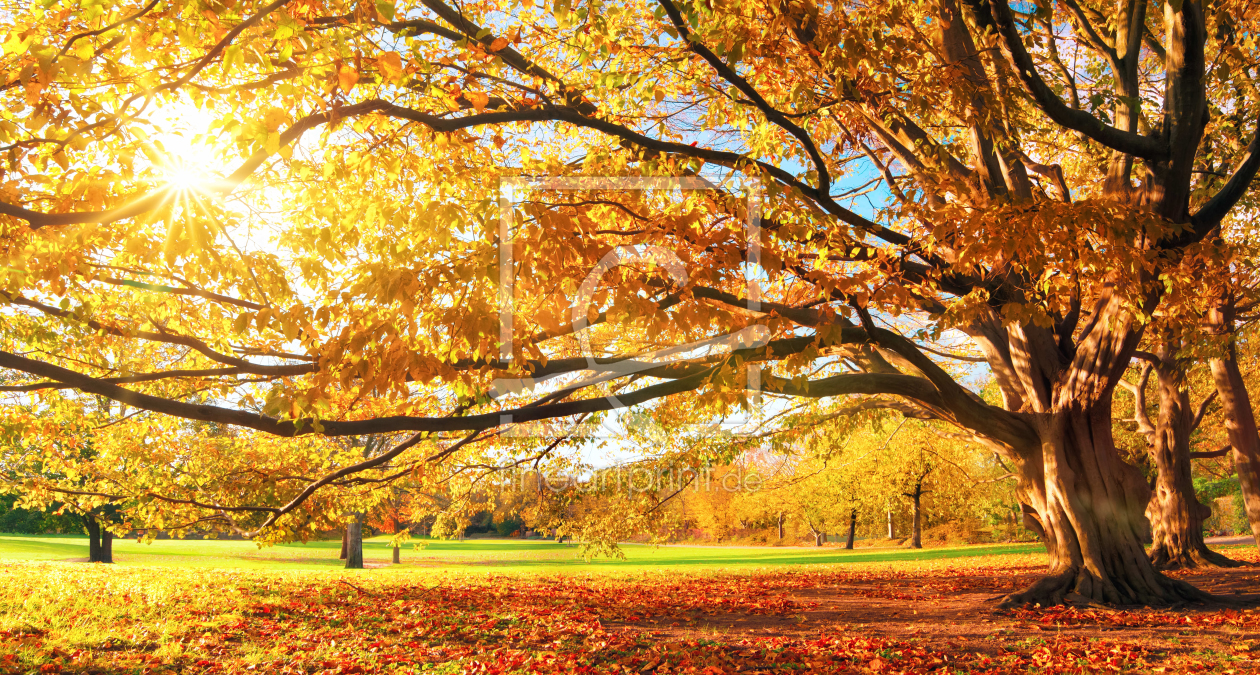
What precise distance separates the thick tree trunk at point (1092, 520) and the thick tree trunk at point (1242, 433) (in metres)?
5.26

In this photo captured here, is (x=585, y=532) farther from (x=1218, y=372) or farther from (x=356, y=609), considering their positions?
(x=1218, y=372)

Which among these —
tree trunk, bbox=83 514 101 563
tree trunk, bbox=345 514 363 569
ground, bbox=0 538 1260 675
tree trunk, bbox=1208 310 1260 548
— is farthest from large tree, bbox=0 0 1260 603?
tree trunk, bbox=83 514 101 563

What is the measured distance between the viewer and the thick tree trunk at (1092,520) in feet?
31.5

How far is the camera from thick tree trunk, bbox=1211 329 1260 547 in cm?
1335

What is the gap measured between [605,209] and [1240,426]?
1455 centimetres

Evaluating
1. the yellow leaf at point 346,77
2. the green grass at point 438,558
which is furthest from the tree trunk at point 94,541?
the yellow leaf at point 346,77

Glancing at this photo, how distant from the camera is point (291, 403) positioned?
16.7 feet

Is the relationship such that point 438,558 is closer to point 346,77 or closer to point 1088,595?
point 1088,595

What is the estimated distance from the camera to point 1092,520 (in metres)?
9.77

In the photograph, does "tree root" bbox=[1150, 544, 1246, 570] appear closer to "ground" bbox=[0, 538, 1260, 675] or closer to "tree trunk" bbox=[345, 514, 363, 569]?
"ground" bbox=[0, 538, 1260, 675]

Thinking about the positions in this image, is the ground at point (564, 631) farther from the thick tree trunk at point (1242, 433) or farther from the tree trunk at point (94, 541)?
the tree trunk at point (94, 541)

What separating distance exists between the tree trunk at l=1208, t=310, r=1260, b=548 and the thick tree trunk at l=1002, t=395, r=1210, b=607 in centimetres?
526

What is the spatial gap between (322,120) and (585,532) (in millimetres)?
10233

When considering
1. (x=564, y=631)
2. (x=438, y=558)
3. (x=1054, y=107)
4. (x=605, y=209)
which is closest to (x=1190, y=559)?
(x=1054, y=107)
